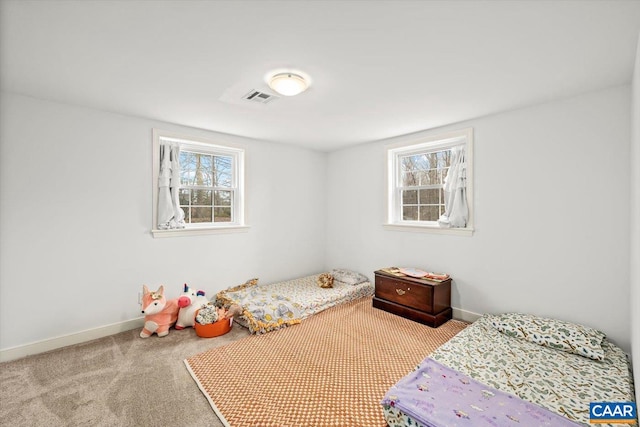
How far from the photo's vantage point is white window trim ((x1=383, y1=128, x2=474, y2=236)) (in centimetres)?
328

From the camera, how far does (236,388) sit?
2.09m

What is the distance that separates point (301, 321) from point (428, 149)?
2835 millimetres

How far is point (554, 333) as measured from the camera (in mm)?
2461

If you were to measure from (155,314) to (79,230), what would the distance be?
116 cm

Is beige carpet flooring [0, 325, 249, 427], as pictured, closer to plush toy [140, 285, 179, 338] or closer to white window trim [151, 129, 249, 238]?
plush toy [140, 285, 179, 338]

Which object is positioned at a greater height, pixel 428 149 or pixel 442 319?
pixel 428 149

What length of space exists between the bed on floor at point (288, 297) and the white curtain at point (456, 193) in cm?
162

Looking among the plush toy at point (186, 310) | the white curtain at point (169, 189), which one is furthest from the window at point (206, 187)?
the plush toy at point (186, 310)

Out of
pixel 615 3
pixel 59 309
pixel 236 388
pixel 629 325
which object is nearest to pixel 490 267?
pixel 629 325

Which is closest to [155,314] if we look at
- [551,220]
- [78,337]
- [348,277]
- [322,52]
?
[78,337]

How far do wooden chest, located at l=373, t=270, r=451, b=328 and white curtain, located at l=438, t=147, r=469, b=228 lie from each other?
0.72m

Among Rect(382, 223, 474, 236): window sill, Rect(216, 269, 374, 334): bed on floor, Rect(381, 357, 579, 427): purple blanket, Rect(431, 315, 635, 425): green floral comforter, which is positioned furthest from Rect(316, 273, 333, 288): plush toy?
Rect(381, 357, 579, 427): purple blanket

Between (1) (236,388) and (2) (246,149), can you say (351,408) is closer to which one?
(1) (236,388)

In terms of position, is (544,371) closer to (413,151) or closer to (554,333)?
(554,333)
